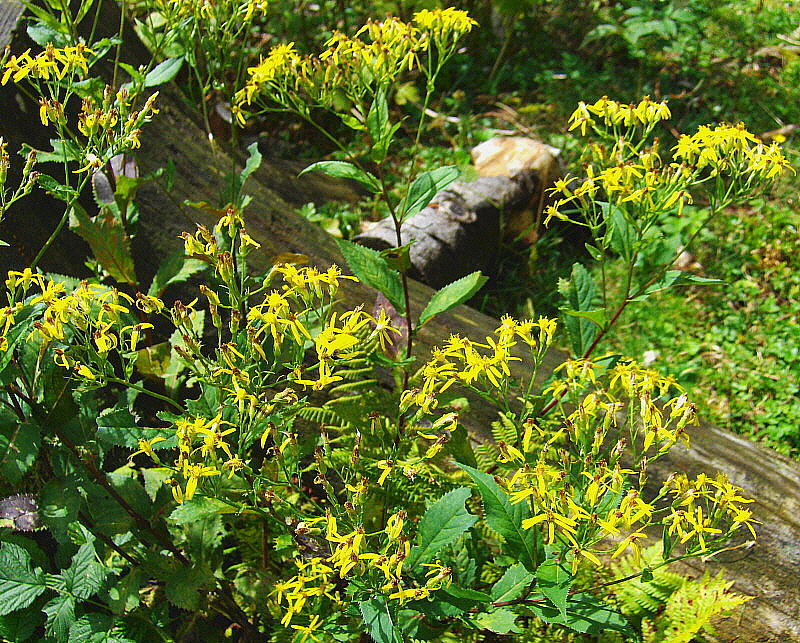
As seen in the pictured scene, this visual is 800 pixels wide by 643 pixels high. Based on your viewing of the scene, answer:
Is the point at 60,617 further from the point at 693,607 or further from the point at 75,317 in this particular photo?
the point at 693,607

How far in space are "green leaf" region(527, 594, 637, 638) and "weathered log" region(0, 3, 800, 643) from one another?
999mm

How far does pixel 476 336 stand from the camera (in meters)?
2.98

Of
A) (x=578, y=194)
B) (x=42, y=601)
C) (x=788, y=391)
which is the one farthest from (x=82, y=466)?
(x=788, y=391)

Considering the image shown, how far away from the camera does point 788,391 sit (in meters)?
3.52

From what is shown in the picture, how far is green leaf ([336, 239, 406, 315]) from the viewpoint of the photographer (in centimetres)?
211

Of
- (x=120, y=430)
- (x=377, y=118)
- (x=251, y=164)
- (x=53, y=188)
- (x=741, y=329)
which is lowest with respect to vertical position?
(x=741, y=329)

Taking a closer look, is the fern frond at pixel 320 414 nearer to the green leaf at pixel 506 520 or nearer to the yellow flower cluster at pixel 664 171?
the green leaf at pixel 506 520

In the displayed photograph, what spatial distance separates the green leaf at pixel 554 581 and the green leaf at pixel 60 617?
1166 millimetres

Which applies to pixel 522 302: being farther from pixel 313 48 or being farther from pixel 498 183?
pixel 313 48

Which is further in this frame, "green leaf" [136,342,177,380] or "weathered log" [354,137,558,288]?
"weathered log" [354,137,558,288]

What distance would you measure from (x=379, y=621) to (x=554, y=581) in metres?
0.39

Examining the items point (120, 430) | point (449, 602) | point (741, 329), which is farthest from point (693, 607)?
point (741, 329)

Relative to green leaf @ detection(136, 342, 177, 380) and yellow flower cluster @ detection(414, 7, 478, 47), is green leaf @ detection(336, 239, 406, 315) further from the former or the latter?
yellow flower cluster @ detection(414, 7, 478, 47)

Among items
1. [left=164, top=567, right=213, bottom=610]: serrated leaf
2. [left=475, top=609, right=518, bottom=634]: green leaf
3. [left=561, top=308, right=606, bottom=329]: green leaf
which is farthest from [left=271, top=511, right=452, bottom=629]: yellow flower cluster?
[left=561, top=308, right=606, bottom=329]: green leaf
